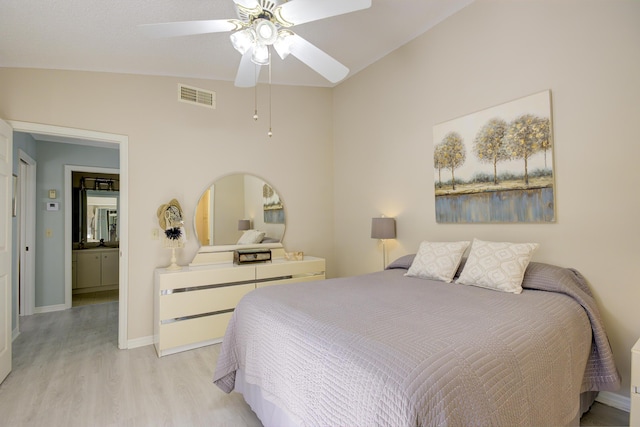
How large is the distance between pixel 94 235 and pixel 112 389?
427cm

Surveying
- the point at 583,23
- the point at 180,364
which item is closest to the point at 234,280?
the point at 180,364

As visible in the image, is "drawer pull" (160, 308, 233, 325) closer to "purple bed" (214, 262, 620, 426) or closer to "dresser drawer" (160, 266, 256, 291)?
"dresser drawer" (160, 266, 256, 291)

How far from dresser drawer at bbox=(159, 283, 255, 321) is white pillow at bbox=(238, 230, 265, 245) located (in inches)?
23.9

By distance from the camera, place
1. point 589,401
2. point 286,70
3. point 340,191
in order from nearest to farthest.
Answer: point 589,401 < point 286,70 < point 340,191

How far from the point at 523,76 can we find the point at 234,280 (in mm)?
3107

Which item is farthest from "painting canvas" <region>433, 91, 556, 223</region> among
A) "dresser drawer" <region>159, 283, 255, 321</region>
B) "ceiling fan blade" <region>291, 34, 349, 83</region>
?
"dresser drawer" <region>159, 283, 255, 321</region>

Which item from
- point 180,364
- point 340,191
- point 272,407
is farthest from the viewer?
point 340,191

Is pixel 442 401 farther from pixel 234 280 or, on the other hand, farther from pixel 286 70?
pixel 286 70

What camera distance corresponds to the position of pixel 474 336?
50.1 inches

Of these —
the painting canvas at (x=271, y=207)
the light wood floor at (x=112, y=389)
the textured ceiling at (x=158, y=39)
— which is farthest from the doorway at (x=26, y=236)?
the painting canvas at (x=271, y=207)

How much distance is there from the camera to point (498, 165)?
2.59 metres

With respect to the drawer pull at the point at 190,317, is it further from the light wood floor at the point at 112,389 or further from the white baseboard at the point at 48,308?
the white baseboard at the point at 48,308

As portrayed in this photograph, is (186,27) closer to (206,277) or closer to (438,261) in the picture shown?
(206,277)

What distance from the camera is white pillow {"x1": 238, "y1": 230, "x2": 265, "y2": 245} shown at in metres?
3.74
